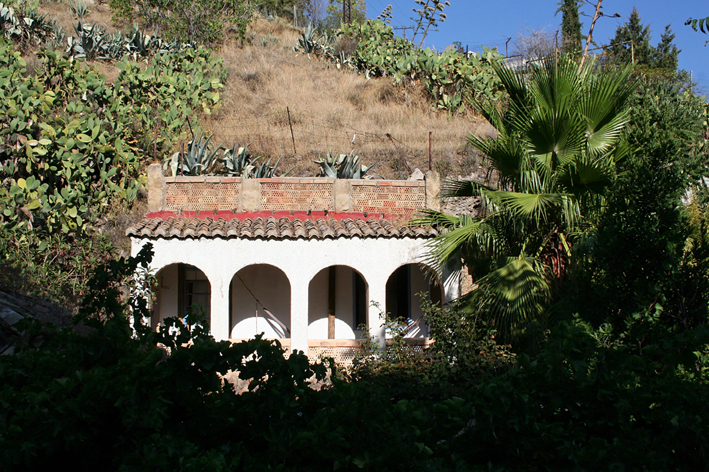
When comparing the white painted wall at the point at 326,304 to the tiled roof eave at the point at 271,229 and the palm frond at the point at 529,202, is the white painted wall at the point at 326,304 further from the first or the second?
the palm frond at the point at 529,202

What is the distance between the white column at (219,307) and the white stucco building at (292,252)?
0.02 meters

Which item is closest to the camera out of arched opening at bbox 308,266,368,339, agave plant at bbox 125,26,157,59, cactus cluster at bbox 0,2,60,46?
arched opening at bbox 308,266,368,339

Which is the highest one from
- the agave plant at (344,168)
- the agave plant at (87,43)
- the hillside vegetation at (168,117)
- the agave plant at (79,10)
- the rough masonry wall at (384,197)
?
the agave plant at (79,10)

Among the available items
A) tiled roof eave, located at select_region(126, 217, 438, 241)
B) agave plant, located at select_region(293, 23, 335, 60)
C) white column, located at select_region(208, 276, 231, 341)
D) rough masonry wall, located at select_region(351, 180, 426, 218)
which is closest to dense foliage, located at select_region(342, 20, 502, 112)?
agave plant, located at select_region(293, 23, 335, 60)

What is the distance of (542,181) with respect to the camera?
884 centimetres

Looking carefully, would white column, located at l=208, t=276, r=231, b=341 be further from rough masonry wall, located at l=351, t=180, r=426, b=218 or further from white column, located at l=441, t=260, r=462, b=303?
white column, located at l=441, t=260, r=462, b=303

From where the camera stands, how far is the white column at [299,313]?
10.7 meters

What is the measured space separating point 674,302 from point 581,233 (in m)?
2.49

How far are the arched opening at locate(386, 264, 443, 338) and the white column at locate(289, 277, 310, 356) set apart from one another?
2.46 meters

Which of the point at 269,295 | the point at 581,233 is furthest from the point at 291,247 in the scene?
the point at 581,233

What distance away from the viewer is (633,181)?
19.3ft

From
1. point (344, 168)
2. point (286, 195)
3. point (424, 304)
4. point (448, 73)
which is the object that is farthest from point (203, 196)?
point (448, 73)

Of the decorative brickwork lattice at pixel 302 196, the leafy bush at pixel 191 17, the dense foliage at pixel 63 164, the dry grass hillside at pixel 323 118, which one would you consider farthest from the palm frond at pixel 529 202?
the leafy bush at pixel 191 17

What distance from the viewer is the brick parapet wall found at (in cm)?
1165
